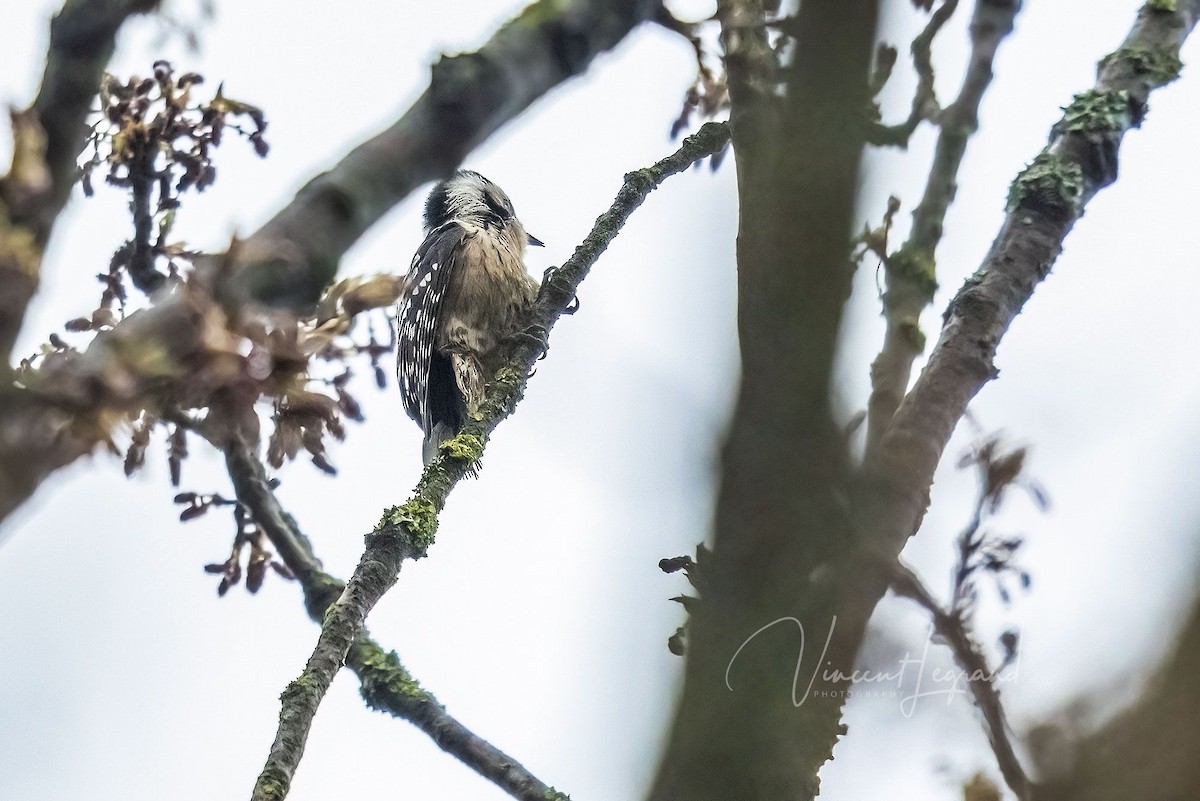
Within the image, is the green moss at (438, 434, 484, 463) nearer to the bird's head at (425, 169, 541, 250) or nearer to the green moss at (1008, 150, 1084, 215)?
the green moss at (1008, 150, 1084, 215)

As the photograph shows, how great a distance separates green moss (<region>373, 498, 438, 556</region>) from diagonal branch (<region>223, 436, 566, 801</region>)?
2.32 feet

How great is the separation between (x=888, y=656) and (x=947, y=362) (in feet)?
3.02

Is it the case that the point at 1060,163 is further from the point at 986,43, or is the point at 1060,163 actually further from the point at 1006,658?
the point at 1006,658

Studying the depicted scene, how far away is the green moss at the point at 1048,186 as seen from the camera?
10.0 ft

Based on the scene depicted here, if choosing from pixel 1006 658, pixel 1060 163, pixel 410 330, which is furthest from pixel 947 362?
pixel 410 330

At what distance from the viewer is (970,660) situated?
1.87 m

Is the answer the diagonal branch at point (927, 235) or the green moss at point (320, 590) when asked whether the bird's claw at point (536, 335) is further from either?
the diagonal branch at point (927, 235)

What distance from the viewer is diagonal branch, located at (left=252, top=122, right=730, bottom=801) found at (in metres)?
2.39

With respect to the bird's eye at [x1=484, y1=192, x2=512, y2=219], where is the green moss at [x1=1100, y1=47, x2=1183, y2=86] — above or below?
below

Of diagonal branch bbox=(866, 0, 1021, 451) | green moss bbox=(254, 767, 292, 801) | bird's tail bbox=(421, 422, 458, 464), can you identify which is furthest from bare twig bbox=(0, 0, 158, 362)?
bird's tail bbox=(421, 422, 458, 464)

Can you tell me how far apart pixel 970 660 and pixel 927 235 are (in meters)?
1.60

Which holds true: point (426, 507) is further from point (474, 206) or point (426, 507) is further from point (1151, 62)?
point (474, 206)

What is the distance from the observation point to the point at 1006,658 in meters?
2.27

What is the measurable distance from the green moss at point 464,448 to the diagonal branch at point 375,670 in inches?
23.9
